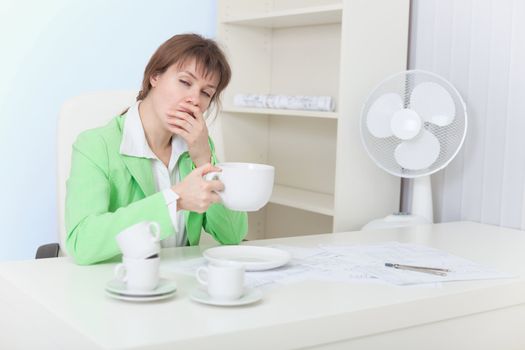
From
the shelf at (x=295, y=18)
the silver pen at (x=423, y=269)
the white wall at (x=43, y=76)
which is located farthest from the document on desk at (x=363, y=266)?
the white wall at (x=43, y=76)

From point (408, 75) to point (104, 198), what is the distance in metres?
1.19

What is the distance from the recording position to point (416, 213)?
2.51 m

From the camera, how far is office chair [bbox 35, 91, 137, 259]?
199cm

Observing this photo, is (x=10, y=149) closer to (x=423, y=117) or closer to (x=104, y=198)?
(x=104, y=198)

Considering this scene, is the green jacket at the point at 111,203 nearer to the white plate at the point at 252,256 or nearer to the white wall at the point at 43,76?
the white plate at the point at 252,256

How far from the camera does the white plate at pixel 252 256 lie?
5.09 ft

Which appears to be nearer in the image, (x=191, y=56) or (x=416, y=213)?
(x=191, y=56)

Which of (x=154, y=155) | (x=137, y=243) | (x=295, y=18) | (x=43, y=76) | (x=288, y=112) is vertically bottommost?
(x=137, y=243)

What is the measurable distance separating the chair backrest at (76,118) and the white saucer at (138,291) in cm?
70

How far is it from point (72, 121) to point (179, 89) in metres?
0.38

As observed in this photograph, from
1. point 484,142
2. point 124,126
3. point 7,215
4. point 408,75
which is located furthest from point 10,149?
point 484,142

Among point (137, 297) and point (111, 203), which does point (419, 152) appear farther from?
point (137, 297)

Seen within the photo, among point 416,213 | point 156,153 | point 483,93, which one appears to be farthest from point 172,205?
point 483,93

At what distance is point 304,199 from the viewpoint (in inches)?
115
